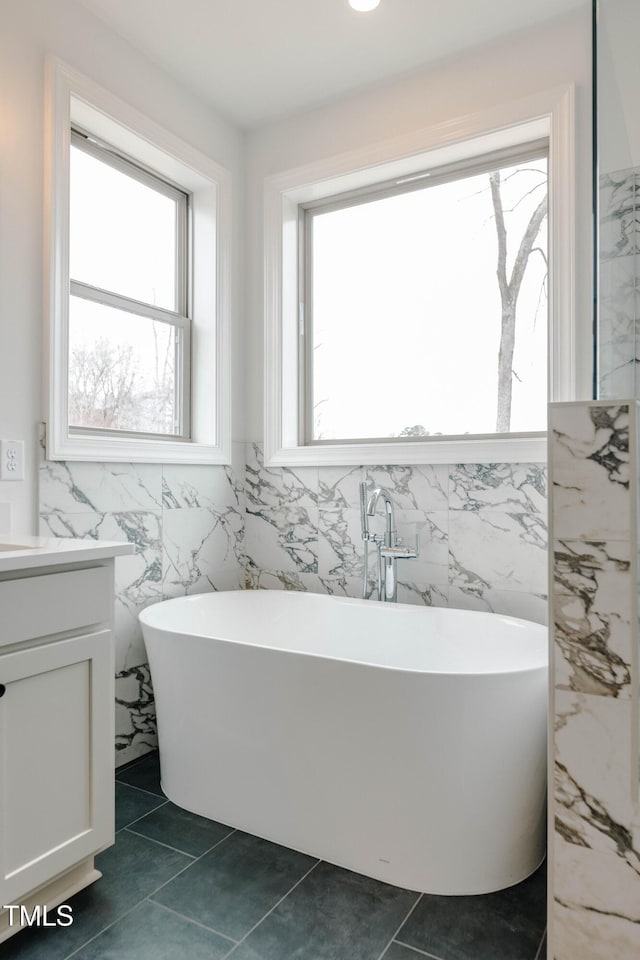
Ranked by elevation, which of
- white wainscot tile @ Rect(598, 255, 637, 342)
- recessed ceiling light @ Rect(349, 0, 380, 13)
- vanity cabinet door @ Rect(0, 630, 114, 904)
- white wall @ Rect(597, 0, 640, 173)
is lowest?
vanity cabinet door @ Rect(0, 630, 114, 904)

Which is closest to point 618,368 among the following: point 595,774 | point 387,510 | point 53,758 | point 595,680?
point 595,680

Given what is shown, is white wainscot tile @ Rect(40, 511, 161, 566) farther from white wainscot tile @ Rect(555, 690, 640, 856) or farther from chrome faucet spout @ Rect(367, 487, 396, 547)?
white wainscot tile @ Rect(555, 690, 640, 856)

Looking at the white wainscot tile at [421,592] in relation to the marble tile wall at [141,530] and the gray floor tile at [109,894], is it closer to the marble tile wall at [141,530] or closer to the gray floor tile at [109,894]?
the marble tile wall at [141,530]

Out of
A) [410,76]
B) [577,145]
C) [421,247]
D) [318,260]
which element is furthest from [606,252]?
[318,260]

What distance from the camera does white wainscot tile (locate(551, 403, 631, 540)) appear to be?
130cm

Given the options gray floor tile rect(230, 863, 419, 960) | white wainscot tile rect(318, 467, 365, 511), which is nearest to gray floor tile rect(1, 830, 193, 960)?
gray floor tile rect(230, 863, 419, 960)

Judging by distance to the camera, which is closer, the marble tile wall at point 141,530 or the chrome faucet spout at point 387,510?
the marble tile wall at point 141,530

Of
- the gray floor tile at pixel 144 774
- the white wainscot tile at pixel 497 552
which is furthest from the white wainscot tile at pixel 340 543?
the gray floor tile at pixel 144 774

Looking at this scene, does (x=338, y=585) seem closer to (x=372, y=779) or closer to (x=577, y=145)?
(x=372, y=779)

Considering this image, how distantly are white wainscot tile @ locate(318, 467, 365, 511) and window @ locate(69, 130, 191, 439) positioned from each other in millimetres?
701

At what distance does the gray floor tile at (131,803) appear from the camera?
2027 mm

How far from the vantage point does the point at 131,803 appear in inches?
83.7

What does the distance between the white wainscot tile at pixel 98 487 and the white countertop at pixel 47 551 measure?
0.28 metres

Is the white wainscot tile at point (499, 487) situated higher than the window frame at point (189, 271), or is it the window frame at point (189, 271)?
the window frame at point (189, 271)
